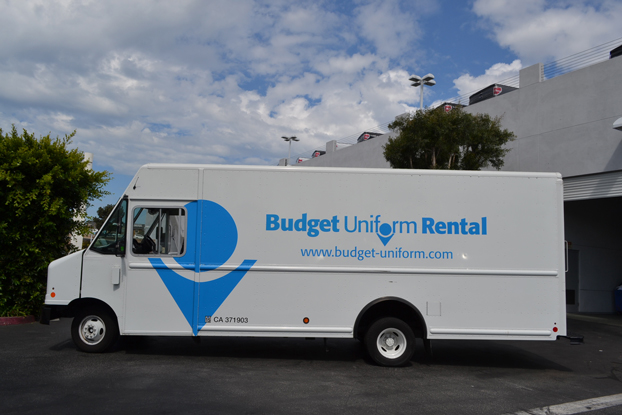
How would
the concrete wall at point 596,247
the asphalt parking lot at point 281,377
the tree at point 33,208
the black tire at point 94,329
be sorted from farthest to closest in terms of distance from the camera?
1. the concrete wall at point 596,247
2. the tree at point 33,208
3. the black tire at point 94,329
4. the asphalt parking lot at point 281,377

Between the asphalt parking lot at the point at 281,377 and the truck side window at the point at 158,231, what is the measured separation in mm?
1645

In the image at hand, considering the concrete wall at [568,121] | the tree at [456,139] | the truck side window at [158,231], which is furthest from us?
the tree at [456,139]

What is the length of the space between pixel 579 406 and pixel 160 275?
570 centimetres

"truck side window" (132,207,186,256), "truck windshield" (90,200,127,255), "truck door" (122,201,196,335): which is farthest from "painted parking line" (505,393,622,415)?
"truck windshield" (90,200,127,255)

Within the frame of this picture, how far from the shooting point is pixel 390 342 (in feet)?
22.8

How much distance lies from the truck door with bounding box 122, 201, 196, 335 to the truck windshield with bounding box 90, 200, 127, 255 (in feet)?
0.53

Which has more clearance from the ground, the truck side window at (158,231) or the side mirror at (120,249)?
the truck side window at (158,231)

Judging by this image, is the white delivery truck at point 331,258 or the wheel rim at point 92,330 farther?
the wheel rim at point 92,330

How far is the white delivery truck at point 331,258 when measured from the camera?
6820 millimetres

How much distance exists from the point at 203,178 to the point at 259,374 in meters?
2.94

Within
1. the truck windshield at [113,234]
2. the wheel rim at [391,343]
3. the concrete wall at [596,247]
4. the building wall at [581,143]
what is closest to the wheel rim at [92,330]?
the truck windshield at [113,234]

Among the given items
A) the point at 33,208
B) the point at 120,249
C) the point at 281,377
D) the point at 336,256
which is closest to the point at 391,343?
the point at 336,256

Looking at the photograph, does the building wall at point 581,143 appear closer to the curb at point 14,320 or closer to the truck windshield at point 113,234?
the truck windshield at point 113,234

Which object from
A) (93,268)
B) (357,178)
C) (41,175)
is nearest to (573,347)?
(357,178)
